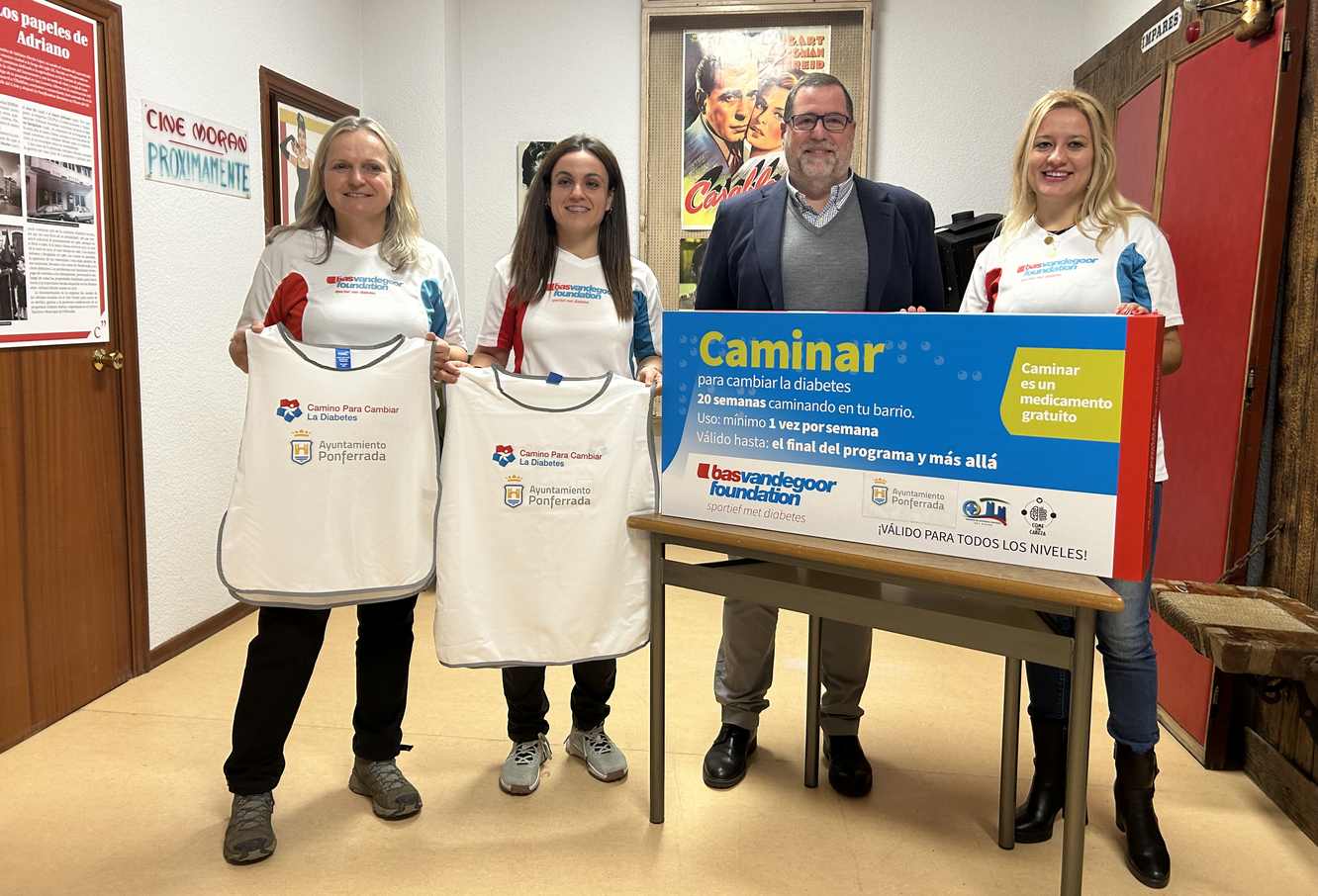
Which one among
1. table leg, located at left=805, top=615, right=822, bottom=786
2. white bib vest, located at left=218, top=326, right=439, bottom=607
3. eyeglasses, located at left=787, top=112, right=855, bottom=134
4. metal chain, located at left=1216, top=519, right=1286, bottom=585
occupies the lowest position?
table leg, located at left=805, top=615, right=822, bottom=786

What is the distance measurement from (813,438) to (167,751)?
72.8 inches

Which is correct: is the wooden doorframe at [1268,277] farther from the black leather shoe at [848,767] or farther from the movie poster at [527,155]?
the movie poster at [527,155]

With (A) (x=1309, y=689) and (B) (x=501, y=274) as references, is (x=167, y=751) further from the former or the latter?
(A) (x=1309, y=689)

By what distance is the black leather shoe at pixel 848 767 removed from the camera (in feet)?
7.55

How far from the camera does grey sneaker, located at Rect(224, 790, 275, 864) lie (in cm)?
198

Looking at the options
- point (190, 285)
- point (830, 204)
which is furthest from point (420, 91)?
point (830, 204)

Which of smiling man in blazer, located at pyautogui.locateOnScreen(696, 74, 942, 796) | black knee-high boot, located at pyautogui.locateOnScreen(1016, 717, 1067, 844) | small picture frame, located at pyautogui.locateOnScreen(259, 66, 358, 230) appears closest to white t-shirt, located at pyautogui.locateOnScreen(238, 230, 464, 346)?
smiling man in blazer, located at pyautogui.locateOnScreen(696, 74, 942, 796)

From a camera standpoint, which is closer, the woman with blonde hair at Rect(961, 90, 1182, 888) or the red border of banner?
the red border of banner

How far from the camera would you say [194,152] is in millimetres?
3244

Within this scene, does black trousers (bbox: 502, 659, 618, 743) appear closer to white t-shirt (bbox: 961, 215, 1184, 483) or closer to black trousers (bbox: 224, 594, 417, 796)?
black trousers (bbox: 224, 594, 417, 796)

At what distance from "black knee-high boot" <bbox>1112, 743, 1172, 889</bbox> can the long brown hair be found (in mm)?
1427

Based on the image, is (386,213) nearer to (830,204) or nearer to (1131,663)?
(830,204)

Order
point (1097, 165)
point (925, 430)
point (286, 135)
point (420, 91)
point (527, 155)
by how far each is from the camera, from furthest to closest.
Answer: point (527, 155), point (420, 91), point (286, 135), point (1097, 165), point (925, 430)

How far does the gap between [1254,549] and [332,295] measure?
227 centimetres
